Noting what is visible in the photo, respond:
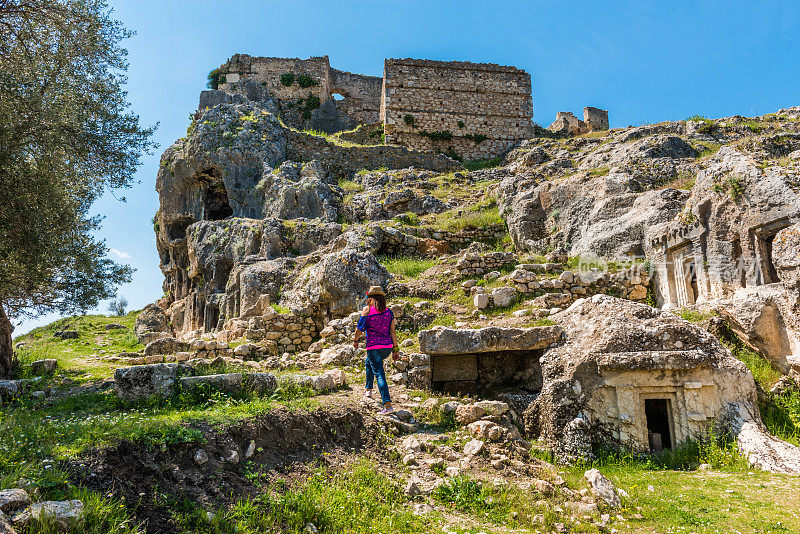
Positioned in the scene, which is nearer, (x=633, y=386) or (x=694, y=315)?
(x=633, y=386)

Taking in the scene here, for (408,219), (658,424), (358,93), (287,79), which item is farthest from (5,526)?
(358,93)

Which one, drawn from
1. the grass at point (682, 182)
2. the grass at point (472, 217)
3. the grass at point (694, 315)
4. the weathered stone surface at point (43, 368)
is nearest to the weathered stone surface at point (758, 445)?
the grass at point (694, 315)

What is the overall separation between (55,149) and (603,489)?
11.0 meters

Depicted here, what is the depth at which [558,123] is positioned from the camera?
1277 inches

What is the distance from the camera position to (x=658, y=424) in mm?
7629

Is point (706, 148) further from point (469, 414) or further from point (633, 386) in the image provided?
point (469, 414)

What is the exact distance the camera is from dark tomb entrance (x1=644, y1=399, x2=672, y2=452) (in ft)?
23.1

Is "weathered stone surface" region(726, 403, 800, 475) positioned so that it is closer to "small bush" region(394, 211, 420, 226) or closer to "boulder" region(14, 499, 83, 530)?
"boulder" region(14, 499, 83, 530)

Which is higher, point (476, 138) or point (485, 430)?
point (476, 138)

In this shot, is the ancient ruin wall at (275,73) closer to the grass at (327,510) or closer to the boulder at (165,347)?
the boulder at (165,347)

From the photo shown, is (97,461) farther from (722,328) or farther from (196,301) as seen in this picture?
(196,301)

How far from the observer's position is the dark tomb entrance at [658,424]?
7.05m

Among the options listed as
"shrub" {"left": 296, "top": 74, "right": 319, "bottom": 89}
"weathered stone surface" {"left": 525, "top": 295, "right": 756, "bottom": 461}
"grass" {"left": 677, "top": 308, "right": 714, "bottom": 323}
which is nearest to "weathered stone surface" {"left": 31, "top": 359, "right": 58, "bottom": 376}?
"weathered stone surface" {"left": 525, "top": 295, "right": 756, "bottom": 461}

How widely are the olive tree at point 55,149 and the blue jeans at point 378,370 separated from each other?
22.9 feet
